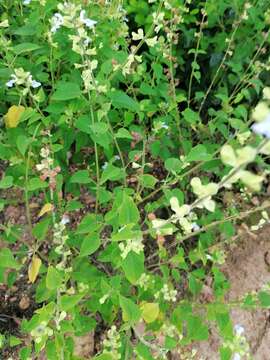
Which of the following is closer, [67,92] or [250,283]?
[67,92]

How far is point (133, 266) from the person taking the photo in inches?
55.0

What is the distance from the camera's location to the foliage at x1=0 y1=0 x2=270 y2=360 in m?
1.53

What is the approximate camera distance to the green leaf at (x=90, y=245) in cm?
151

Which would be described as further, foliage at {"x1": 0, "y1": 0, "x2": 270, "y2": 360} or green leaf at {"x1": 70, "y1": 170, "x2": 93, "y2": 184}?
green leaf at {"x1": 70, "y1": 170, "x2": 93, "y2": 184}

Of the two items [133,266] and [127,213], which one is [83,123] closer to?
[127,213]

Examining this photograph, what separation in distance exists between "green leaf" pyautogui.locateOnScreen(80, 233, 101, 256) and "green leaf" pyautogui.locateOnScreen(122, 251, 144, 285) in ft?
0.45

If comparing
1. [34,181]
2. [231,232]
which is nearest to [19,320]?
[34,181]

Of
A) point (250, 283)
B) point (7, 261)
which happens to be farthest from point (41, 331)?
point (250, 283)

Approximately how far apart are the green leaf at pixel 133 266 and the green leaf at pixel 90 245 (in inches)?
5.4

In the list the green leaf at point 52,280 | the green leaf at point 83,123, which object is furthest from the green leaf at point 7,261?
the green leaf at point 83,123

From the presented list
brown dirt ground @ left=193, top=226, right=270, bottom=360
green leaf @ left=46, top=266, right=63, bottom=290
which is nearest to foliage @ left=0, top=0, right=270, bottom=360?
green leaf @ left=46, top=266, right=63, bottom=290

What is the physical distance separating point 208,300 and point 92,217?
1.05 m

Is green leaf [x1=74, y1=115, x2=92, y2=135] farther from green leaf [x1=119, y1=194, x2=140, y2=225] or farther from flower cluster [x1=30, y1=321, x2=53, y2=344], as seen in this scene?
flower cluster [x1=30, y1=321, x2=53, y2=344]

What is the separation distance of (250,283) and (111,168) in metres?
1.29
